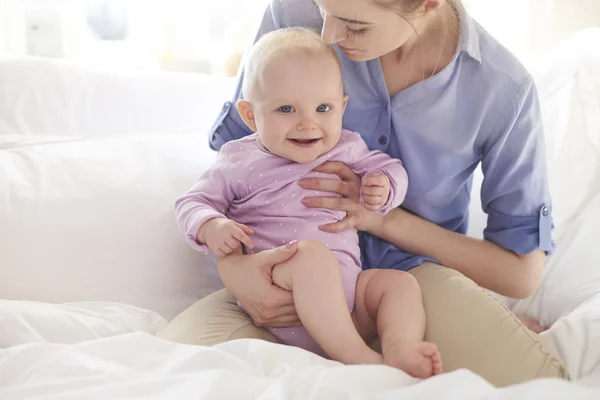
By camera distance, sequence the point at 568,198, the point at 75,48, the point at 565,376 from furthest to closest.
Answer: the point at 75,48 < the point at 568,198 < the point at 565,376

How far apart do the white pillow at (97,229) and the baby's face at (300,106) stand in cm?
26

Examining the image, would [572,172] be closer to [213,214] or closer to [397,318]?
[397,318]

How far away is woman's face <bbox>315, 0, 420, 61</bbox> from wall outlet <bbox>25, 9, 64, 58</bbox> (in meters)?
1.65

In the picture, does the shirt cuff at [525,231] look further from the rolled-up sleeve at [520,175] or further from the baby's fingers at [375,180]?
the baby's fingers at [375,180]

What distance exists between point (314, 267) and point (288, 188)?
0.57ft

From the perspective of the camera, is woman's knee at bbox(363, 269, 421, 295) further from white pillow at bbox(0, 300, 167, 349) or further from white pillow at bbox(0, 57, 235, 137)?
white pillow at bbox(0, 57, 235, 137)

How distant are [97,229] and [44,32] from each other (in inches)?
59.1

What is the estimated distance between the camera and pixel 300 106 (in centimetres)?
100

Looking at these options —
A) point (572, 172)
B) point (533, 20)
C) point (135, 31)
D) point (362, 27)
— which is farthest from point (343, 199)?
point (135, 31)

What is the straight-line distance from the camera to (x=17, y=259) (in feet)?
3.37

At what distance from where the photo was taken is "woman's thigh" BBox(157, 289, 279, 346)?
94 centimetres

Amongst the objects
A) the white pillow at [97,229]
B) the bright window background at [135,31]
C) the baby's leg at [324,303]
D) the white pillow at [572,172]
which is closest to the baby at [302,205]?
the baby's leg at [324,303]

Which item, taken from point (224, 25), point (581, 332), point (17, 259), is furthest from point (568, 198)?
point (224, 25)

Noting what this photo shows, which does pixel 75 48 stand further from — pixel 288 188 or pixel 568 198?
pixel 568 198
